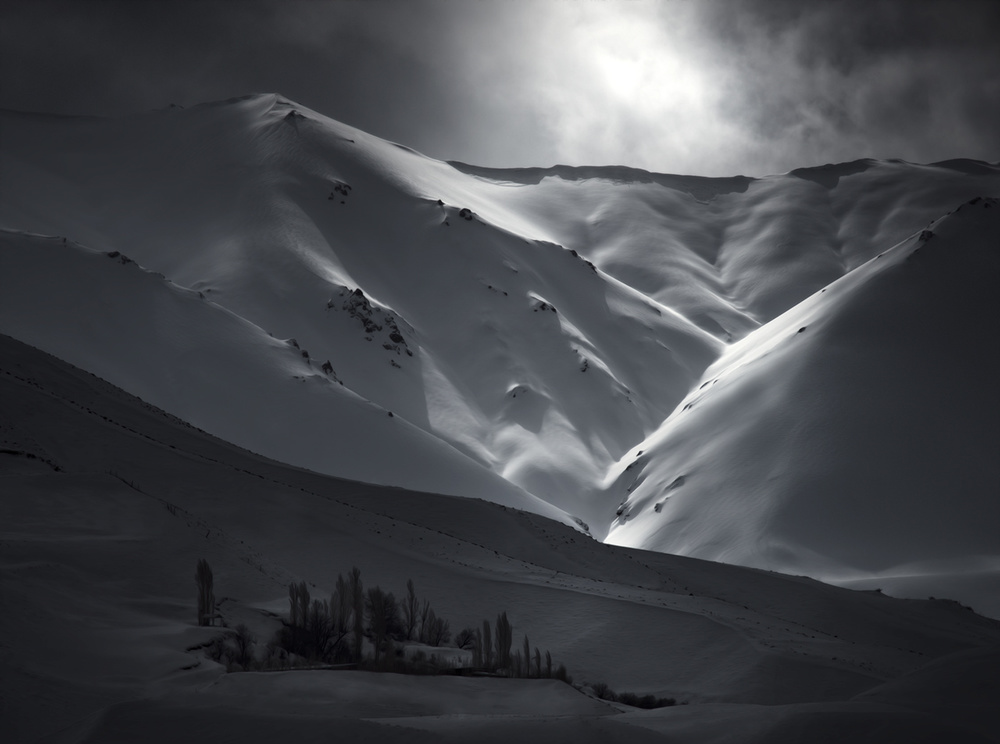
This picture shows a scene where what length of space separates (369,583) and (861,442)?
4236cm

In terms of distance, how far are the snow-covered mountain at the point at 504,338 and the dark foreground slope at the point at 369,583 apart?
22.8 m

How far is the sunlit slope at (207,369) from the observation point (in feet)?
171

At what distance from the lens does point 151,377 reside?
173 feet

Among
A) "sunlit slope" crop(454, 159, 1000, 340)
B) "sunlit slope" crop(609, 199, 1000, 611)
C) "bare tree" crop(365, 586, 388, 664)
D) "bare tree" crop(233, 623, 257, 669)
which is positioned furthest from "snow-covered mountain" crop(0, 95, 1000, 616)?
"bare tree" crop(233, 623, 257, 669)

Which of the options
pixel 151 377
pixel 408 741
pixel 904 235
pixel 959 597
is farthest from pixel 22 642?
pixel 904 235

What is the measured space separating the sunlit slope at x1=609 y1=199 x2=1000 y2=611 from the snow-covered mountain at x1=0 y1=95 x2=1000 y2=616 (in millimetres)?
190

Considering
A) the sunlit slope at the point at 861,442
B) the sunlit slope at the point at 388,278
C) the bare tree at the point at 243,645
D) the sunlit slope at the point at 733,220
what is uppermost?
the sunlit slope at the point at 733,220

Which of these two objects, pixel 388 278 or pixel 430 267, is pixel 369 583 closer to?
pixel 388 278

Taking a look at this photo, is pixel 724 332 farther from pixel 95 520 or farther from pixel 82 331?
pixel 95 520

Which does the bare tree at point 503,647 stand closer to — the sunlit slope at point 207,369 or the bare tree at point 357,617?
the bare tree at point 357,617

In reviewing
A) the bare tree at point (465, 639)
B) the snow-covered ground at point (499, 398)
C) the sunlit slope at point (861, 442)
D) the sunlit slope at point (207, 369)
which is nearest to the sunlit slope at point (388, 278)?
the snow-covered ground at point (499, 398)

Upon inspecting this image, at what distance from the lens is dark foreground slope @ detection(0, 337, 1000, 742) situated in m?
7.22

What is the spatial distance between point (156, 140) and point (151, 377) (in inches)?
2704

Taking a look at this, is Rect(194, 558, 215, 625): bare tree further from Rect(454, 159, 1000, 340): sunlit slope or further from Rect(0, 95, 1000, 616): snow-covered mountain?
Rect(454, 159, 1000, 340): sunlit slope
